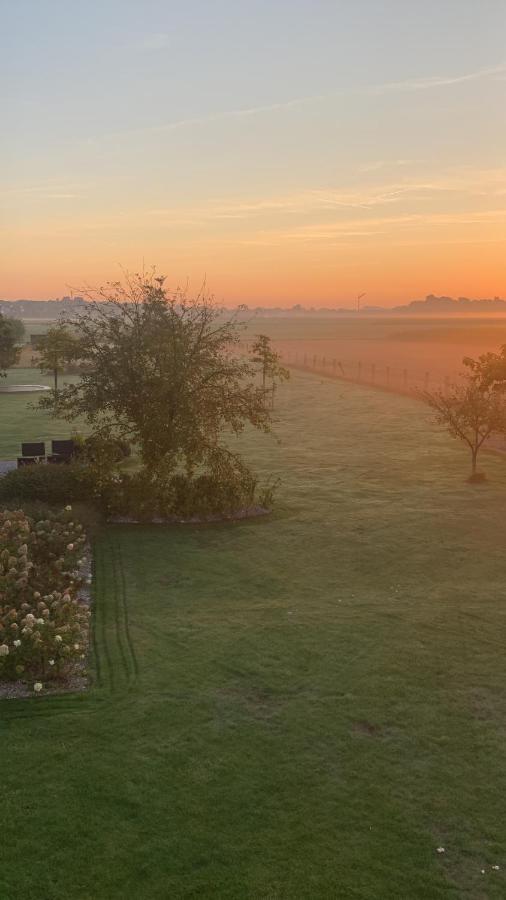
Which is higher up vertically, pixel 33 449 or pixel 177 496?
pixel 33 449

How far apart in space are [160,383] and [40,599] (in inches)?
356

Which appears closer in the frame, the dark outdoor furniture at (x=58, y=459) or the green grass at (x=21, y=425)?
the dark outdoor furniture at (x=58, y=459)

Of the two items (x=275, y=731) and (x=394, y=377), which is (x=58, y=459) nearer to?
(x=275, y=731)

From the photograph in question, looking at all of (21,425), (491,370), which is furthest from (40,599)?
(21,425)

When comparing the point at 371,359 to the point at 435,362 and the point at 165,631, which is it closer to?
the point at 435,362

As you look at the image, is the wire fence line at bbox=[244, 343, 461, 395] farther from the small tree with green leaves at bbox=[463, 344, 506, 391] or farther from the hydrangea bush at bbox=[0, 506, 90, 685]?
the hydrangea bush at bbox=[0, 506, 90, 685]

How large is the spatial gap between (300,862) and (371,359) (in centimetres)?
10156

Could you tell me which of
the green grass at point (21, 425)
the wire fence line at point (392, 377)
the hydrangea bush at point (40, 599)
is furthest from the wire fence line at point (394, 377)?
the hydrangea bush at point (40, 599)

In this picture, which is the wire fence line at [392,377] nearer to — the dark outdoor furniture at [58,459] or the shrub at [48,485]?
the dark outdoor furniture at [58,459]

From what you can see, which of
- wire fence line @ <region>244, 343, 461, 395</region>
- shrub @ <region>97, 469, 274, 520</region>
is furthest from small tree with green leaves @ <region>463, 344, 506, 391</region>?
wire fence line @ <region>244, 343, 461, 395</region>

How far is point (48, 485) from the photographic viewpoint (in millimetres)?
20672

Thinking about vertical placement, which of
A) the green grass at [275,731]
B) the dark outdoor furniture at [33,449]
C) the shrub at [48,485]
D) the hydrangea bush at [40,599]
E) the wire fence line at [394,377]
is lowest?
the green grass at [275,731]

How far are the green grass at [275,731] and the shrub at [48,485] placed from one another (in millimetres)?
2924

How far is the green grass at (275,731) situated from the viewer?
295 inches
